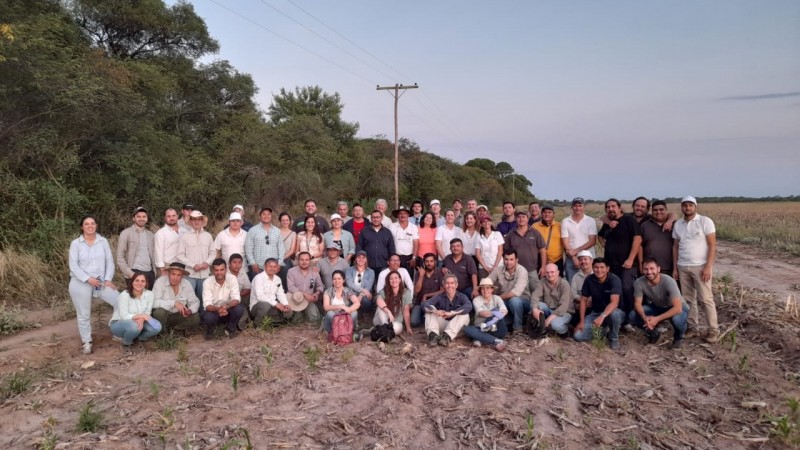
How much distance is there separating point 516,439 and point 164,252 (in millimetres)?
5340

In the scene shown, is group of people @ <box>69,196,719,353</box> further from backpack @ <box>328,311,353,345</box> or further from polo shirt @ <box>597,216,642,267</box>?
backpack @ <box>328,311,353,345</box>

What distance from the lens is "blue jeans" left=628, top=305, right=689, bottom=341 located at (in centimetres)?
627

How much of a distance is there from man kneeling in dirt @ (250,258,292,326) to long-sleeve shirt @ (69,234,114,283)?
1.88 metres

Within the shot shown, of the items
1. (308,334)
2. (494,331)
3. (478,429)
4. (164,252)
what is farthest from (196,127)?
(478,429)

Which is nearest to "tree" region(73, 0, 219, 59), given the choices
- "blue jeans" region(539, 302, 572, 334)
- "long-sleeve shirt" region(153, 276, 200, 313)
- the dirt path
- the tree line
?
the tree line

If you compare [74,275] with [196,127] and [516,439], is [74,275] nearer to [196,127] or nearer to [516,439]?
[516,439]

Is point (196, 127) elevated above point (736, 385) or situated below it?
above

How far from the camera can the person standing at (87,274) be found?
6.29m

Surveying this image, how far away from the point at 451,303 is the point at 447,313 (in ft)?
0.57

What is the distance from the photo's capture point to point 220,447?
4.12m

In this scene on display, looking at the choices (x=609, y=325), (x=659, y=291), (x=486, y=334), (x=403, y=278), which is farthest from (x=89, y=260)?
(x=659, y=291)

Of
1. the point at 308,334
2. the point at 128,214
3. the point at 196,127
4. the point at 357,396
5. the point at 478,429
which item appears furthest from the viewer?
the point at 196,127

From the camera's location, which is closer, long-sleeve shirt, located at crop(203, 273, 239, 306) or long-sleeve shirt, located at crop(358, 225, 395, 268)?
long-sleeve shirt, located at crop(203, 273, 239, 306)

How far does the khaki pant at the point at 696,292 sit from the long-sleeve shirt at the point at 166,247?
7.00 metres
